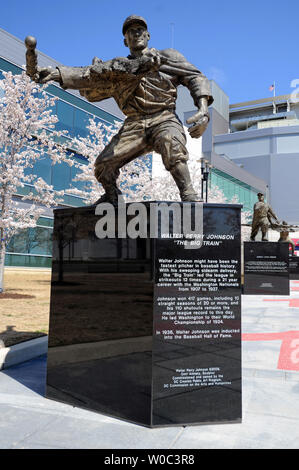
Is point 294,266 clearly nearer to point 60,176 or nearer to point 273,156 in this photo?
point 60,176

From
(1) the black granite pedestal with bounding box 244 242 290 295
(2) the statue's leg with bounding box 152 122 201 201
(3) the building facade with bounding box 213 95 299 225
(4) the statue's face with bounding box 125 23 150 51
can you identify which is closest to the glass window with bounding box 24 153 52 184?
(1) the black granite pedestal with bounding box 244 242 290 295

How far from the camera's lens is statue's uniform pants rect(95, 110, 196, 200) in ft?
12.5

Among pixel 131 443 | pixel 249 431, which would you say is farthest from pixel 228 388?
pixel 131 443

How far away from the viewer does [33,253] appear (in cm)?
2553

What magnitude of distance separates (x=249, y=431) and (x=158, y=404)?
723mm

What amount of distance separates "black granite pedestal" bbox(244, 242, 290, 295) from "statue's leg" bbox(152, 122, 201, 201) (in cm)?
1246

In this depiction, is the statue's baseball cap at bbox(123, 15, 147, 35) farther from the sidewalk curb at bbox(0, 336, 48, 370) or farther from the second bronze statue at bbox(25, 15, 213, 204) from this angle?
the sidewalk curb at bbox(0, 336, 48, 370)

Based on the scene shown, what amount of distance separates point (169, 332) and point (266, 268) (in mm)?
13635

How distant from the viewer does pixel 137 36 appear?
3.89m

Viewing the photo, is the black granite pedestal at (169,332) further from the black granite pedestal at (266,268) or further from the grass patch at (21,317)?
the black granite pedestal at (266,268)

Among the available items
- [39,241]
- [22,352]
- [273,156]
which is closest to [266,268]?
[22,352]

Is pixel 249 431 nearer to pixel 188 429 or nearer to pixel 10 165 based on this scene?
pixel 188 429

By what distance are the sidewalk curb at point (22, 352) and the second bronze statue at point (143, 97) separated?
2452 mm

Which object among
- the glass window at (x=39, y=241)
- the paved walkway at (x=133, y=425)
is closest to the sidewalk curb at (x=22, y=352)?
the paved walkway at (x=133, y=425)
